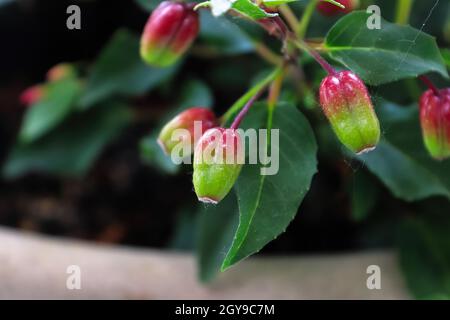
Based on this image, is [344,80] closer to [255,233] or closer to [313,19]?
[255,233]

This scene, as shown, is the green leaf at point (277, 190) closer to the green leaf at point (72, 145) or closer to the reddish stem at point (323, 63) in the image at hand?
the reddish stem at point (323, 63)

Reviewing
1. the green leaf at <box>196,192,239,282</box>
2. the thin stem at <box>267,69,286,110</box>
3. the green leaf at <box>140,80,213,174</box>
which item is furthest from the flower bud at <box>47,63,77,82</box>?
the thin stem at <box>267,69,286,110</box>

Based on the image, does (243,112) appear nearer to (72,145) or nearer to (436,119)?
(436,119)

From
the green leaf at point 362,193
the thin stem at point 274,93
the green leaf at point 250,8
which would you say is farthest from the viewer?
the green leaf at point 362,193

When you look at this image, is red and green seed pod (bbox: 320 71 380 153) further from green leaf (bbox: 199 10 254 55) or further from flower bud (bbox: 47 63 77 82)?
flower bud (bbox: 47 63 77 82)

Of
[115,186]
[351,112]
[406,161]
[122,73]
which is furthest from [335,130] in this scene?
[115,186]

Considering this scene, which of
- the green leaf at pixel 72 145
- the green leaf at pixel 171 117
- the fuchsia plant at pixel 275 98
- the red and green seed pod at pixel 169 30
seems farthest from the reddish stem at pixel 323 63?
the green leaf at pixel 72 145
